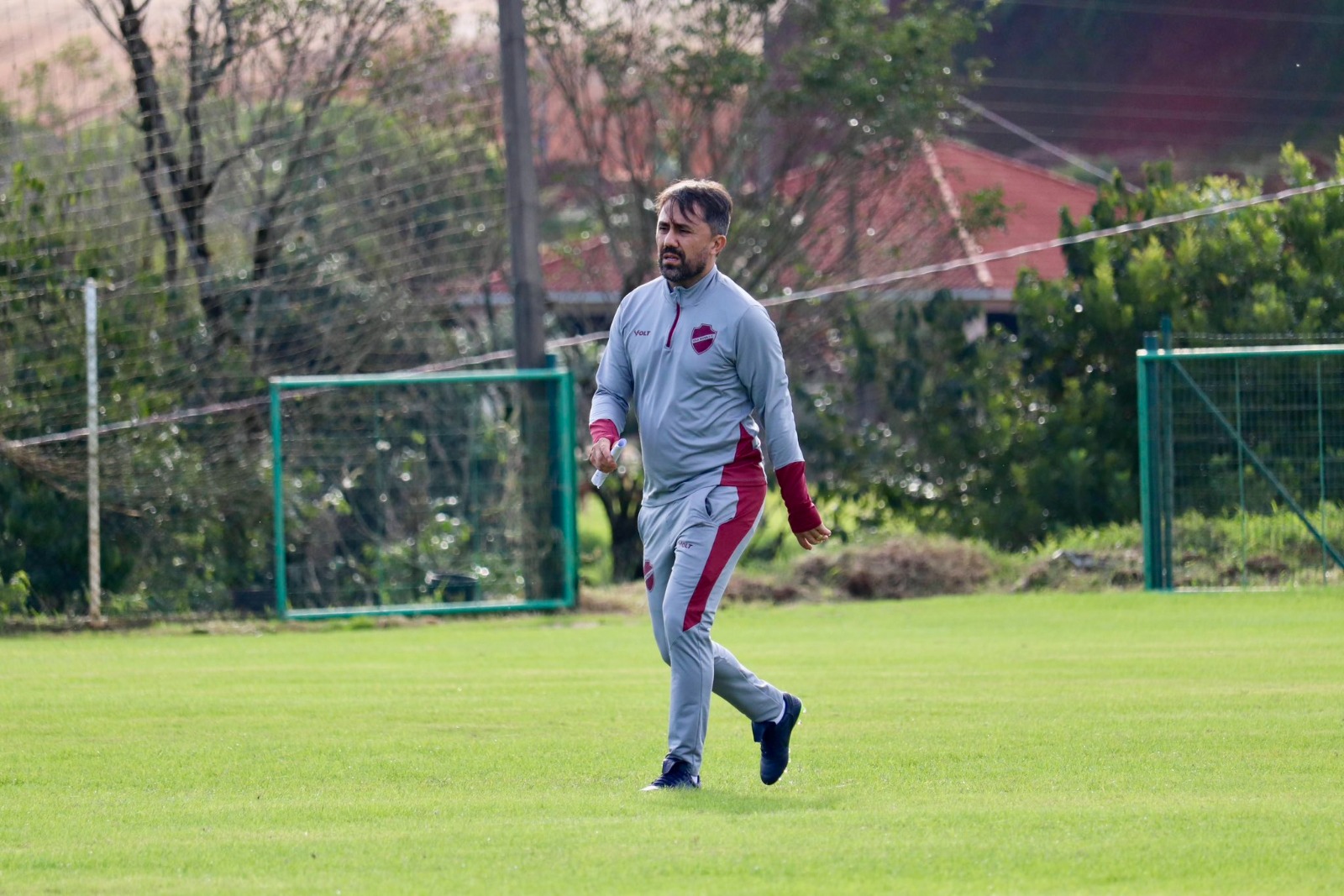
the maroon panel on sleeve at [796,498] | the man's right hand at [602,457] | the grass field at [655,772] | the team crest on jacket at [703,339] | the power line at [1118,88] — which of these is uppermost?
the power line at [1118,88]

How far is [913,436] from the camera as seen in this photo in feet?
59.1

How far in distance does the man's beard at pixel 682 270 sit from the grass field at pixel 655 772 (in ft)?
5.19

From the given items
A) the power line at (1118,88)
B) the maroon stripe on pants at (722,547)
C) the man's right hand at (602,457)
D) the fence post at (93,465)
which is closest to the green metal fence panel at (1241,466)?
the fence post at (93,465)

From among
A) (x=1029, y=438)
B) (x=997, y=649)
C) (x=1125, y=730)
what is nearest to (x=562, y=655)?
(x=997, y=649)

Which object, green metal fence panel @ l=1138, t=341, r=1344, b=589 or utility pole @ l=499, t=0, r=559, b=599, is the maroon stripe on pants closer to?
green metal fence panel @ l=1138, t=341, r=1344, b=589

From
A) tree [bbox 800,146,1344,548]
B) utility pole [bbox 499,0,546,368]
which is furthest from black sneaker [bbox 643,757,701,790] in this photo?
tree [bbox 800,146,1344,548]

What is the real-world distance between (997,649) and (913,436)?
24.6 ft

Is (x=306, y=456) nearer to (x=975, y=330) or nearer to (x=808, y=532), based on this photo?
(x=975, y=330)

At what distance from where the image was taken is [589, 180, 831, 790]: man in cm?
565

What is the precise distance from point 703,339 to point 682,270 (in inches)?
8.9

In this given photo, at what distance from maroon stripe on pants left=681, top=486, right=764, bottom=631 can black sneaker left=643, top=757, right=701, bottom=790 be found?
0.40 metres

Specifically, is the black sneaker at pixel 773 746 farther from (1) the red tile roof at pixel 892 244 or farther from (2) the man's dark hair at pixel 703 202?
(1) the red tile roof at pixel 892 244

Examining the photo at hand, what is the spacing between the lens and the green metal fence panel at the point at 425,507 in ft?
48.5

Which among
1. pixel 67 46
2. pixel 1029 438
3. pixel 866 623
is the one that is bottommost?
pixel 866 623
